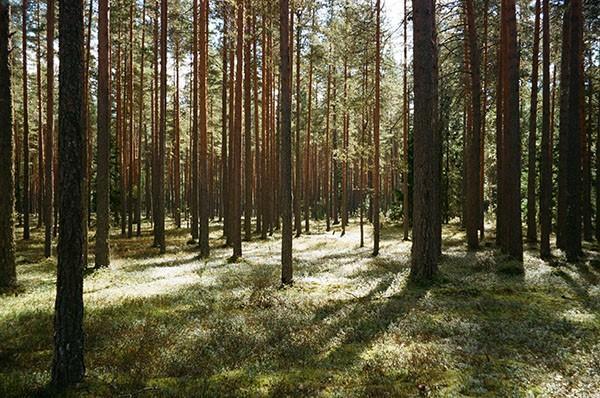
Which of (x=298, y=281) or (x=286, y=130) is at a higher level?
(x=286, y=130)

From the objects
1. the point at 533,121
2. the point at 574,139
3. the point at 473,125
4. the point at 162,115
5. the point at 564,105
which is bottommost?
the point at 574,139

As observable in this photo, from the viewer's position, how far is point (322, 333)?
8188mm

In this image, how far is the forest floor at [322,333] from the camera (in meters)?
5.95

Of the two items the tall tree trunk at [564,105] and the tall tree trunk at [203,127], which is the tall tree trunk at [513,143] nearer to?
the tall tree trunk at [564,105]

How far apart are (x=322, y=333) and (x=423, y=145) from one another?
6.48m

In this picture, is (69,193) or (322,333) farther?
(322,333)

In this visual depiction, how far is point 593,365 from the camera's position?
642 cm

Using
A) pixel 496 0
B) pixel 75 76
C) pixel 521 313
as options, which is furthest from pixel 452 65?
pixel 75 76

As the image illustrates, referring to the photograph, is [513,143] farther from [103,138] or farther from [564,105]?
[103,138]

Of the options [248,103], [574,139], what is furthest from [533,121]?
[248,103]

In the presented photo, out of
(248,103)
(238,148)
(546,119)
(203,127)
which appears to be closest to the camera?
(546,119)

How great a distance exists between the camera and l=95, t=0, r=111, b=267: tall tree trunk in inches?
595

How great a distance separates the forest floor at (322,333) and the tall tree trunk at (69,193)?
1.98 feet

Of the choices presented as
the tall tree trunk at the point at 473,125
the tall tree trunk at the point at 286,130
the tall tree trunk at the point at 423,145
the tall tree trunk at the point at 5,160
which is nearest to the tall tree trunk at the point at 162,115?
the tall tree trunk at the point at 5,160
